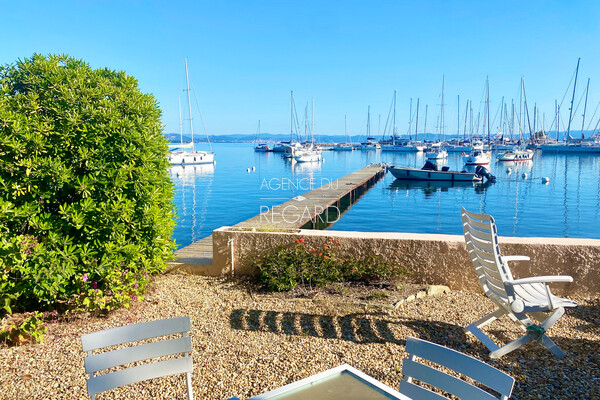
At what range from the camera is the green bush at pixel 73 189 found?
3727 millimetres

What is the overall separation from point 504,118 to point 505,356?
276ft

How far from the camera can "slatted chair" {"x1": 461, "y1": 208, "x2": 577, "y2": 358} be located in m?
3.37

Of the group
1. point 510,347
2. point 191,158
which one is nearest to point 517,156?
point 191,158

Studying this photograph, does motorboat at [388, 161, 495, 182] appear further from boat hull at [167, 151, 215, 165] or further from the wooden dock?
boat hull at [167, 151, 215, 165]

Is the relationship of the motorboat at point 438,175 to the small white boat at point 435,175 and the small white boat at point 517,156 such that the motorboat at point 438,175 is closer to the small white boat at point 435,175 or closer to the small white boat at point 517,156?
the small white boat at point 435,175

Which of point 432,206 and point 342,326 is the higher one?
point 342,326

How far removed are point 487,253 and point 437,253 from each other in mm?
1458

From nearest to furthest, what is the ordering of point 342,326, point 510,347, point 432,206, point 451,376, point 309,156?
1. point 451,376
2. point 510,347
3. point 342,326
4. point 432,206
5. point 309,156

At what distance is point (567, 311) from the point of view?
4.43m

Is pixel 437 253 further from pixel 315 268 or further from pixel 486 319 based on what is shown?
pixel 315 268

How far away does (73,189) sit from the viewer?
416 centimetres

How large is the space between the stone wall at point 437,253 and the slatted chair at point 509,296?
107 cm

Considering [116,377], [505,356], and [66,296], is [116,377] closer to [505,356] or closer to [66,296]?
[66,296]

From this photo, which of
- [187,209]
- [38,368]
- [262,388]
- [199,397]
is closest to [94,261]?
[38,368]
